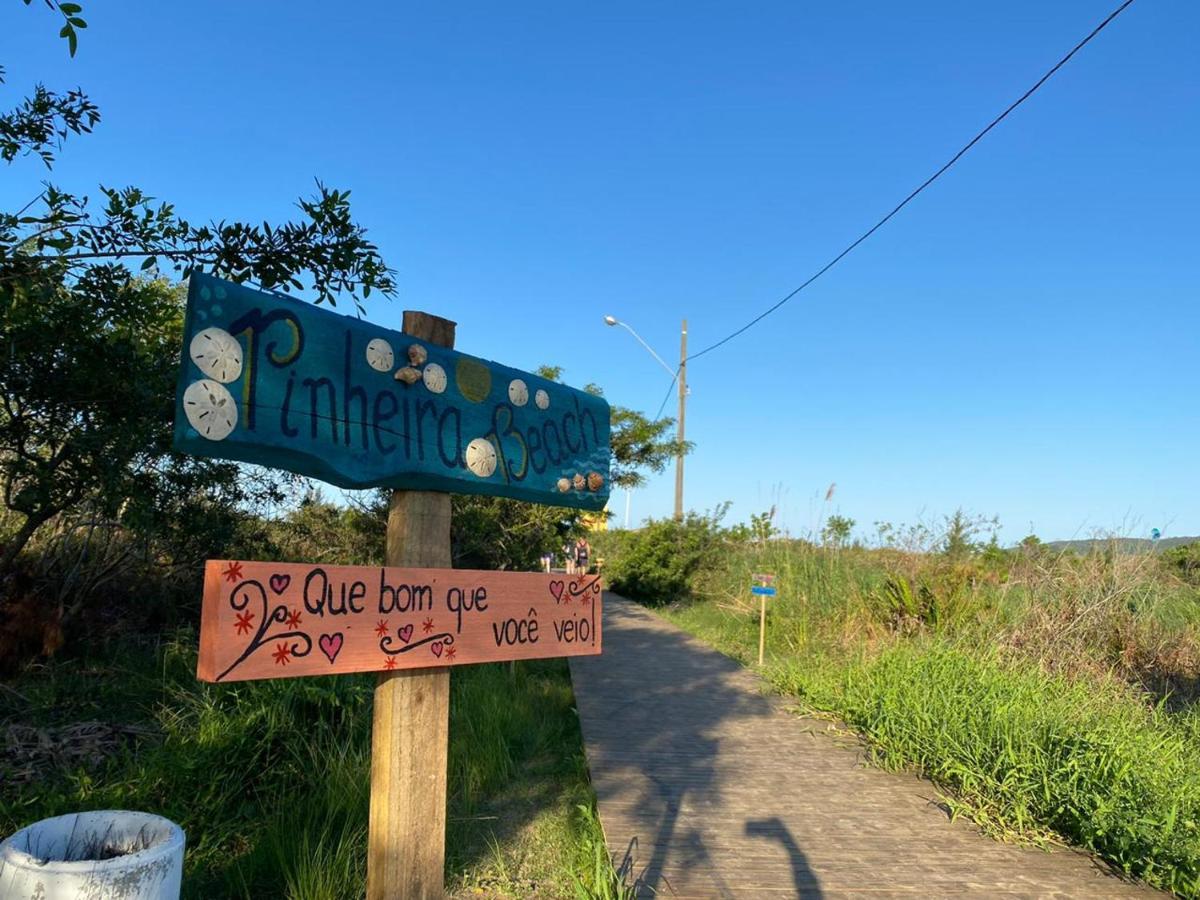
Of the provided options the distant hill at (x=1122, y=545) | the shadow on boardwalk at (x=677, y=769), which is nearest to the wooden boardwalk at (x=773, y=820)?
the shadow on boardwalk at (x=677, y=769)

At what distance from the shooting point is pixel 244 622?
1.98 metres

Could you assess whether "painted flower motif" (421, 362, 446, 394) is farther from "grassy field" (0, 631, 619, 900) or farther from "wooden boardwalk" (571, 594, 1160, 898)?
"wooden boardwalk" (571, 594, 1160, 898)

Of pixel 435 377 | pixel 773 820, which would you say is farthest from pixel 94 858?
pixel 773 820

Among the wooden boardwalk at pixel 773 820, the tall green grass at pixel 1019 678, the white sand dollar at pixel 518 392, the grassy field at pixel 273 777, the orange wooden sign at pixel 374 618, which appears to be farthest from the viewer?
the tall green grass at pixel 1019 678

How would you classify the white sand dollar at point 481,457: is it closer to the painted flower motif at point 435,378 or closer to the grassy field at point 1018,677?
the painted flower motif at point 435,378

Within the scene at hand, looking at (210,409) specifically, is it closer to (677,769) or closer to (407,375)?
(407,375)

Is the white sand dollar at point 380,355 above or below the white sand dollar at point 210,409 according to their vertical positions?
above

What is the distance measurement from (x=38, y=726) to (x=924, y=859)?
16.6ft

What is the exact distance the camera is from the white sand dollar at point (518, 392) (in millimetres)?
2877

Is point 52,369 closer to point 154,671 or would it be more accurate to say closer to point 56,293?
point 56,293

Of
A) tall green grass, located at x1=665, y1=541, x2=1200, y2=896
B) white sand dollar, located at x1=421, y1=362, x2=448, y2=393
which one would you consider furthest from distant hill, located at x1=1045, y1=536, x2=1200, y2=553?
white sand dollar, located at x1=421, y1=362, x2=448, y2=393

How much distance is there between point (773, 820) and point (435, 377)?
10.7 feet

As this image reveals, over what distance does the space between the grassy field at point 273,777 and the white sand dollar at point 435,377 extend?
2.01 meters

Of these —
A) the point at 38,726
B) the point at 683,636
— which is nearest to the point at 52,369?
the point at 38,726
